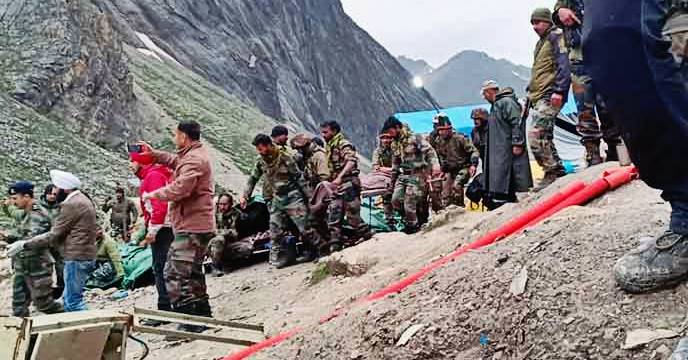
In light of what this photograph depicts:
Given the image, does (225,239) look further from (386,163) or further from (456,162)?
(456,162)

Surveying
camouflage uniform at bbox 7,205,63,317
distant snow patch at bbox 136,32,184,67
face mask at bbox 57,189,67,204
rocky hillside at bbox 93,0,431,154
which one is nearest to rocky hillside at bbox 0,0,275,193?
distant snow patch at bbox 136,32,184,67

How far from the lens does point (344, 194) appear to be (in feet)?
26.9

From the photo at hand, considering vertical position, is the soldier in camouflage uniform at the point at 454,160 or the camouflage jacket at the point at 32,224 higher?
the camouflage jacket at the point at 32,224

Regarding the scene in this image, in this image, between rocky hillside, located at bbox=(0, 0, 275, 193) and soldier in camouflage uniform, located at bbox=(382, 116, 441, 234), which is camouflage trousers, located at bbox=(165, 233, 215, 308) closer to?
soldier in camouflage uniform, located at bbox=(382, 116, 441, 234)

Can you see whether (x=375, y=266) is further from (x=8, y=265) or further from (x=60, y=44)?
(x=60, y=44)

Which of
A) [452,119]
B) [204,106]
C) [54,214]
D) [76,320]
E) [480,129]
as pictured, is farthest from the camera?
[204,106]

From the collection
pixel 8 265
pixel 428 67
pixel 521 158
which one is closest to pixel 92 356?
pixel 521 158

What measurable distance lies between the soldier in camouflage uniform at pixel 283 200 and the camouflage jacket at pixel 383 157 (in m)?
1.47

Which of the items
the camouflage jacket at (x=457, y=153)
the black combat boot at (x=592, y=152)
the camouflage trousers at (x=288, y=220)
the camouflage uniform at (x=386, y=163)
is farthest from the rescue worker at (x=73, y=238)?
the black combat boot at (x=592, y=152)

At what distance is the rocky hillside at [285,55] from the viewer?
56.6 m

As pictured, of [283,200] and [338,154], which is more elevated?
[338,154]

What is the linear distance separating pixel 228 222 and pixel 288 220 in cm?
108

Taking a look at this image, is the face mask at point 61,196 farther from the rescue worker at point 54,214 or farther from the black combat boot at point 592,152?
the black combat boot at point 592,152

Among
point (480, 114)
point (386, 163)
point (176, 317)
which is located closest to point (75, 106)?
point (386, 163)
